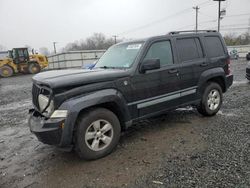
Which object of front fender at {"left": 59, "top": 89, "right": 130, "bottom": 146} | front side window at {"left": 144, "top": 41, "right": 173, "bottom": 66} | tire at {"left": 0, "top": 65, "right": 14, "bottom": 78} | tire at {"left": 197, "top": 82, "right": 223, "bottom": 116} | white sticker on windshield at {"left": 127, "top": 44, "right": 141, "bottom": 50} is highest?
white sticker on windshield at {"left": 127, "top": 44, "right": 141, "bottom": 50}

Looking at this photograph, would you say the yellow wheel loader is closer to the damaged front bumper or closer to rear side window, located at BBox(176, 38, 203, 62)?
rear side window, located at BBox(176, 38, 203, 62)

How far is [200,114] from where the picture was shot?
Answer: 6.07 metres

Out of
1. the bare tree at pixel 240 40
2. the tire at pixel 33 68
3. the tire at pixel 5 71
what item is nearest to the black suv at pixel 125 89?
the tire at pixel 5 71

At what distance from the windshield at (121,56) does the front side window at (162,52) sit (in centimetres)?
25

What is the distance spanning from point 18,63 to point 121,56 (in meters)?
22.3

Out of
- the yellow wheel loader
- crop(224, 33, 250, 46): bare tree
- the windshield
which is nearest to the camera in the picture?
the windshield

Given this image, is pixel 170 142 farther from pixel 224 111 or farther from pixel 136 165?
pixel 224 111

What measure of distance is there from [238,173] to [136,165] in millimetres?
1425

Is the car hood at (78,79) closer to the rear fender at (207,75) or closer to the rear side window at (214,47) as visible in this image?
the rear fender at (207,75)

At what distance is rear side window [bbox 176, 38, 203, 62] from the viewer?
5086 millimetres

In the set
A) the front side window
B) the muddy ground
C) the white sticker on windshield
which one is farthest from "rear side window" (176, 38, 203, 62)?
the muddy ground

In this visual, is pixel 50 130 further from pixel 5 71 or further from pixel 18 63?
pixel 18 63

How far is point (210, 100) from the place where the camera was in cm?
575

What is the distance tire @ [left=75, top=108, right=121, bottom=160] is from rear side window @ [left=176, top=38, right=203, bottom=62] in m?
2.15
